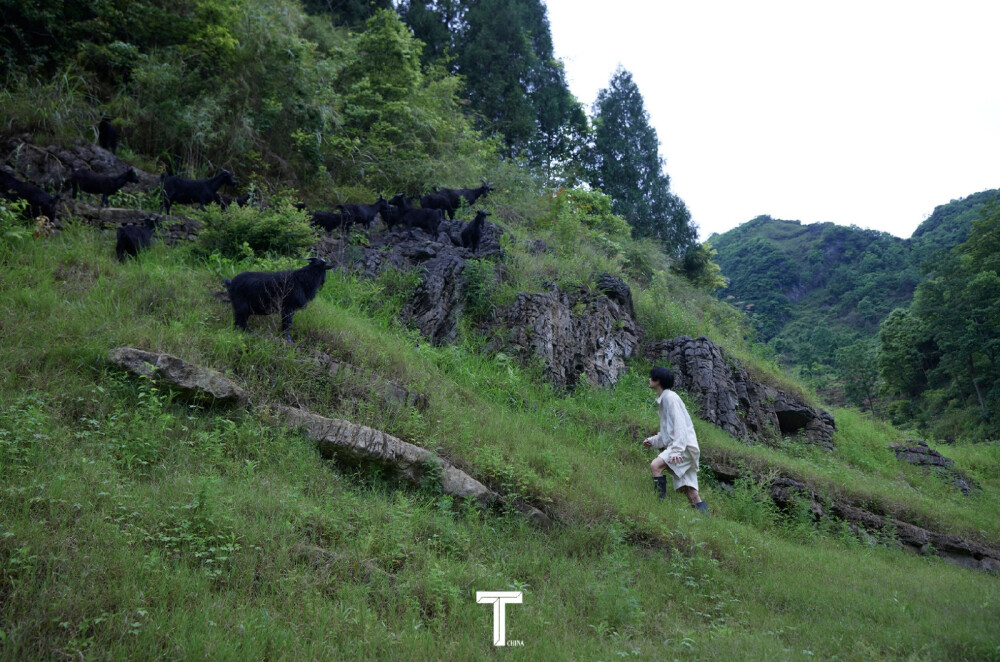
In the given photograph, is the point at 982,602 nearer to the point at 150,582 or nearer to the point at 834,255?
the point at 150,582

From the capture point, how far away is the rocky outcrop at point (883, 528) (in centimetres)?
873

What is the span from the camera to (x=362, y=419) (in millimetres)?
6844

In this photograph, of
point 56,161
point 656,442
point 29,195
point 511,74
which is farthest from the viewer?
point 511,74

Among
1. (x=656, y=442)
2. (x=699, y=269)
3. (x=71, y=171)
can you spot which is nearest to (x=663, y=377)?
(x=656, y=442)

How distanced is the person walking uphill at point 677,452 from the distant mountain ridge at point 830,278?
94.3 feet

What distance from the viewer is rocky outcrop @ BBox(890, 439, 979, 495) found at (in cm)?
1240

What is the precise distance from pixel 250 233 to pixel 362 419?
4764 millimetres

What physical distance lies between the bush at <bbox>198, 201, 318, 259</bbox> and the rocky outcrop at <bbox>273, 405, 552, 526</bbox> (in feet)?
14.3

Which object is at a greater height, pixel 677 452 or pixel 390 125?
pixel 390 125

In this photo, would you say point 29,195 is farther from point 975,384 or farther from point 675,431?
point 975,384

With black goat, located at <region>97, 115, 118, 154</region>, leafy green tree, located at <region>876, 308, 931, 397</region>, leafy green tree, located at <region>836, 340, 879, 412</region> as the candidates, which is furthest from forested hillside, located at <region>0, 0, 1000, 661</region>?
leafy green tree, located at <region>836, 340, 879, 412</region>

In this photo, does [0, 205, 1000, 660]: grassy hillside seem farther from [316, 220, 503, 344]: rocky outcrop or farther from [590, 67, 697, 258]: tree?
[590, 67, 697, 258]: tree

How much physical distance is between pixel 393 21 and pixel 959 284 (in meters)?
26.1

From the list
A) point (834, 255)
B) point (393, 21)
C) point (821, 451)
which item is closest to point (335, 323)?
point (821, 451)
